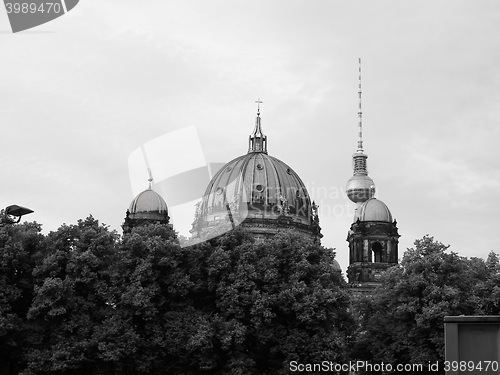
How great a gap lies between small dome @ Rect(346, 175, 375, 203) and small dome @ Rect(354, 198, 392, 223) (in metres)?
57.9

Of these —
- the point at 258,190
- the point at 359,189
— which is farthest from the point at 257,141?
the point at 359,189

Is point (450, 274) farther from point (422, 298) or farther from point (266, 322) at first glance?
point (266, 322)

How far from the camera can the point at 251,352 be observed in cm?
4303

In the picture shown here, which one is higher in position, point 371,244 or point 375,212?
point 375,212

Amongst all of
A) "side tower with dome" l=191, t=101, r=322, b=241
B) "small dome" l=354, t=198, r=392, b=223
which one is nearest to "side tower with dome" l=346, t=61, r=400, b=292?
"small dome" l=354, t=198, r=392, b=223

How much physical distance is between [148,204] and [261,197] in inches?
589

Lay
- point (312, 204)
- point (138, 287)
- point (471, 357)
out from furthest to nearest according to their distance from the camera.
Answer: point (312, 204) < point (138, 287) < point (471, 357)

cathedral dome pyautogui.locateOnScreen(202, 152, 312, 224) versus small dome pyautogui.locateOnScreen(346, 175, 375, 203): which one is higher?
small dome pyautogui.locateOnScreen(346, 175, 375, 203)

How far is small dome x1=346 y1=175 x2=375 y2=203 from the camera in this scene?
16200cm

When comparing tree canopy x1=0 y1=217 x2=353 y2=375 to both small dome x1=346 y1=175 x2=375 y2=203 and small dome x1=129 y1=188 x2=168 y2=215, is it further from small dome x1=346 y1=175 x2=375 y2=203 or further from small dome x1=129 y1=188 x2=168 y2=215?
small dome x1=346 y1=175 x2=375 y2=203

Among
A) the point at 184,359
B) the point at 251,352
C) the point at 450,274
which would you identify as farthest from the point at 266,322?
the point at 450,274

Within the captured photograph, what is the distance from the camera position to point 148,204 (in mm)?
97375

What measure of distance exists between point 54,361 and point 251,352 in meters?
10.7

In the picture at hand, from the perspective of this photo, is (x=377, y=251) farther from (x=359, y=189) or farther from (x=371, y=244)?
(x=359, y=189)
